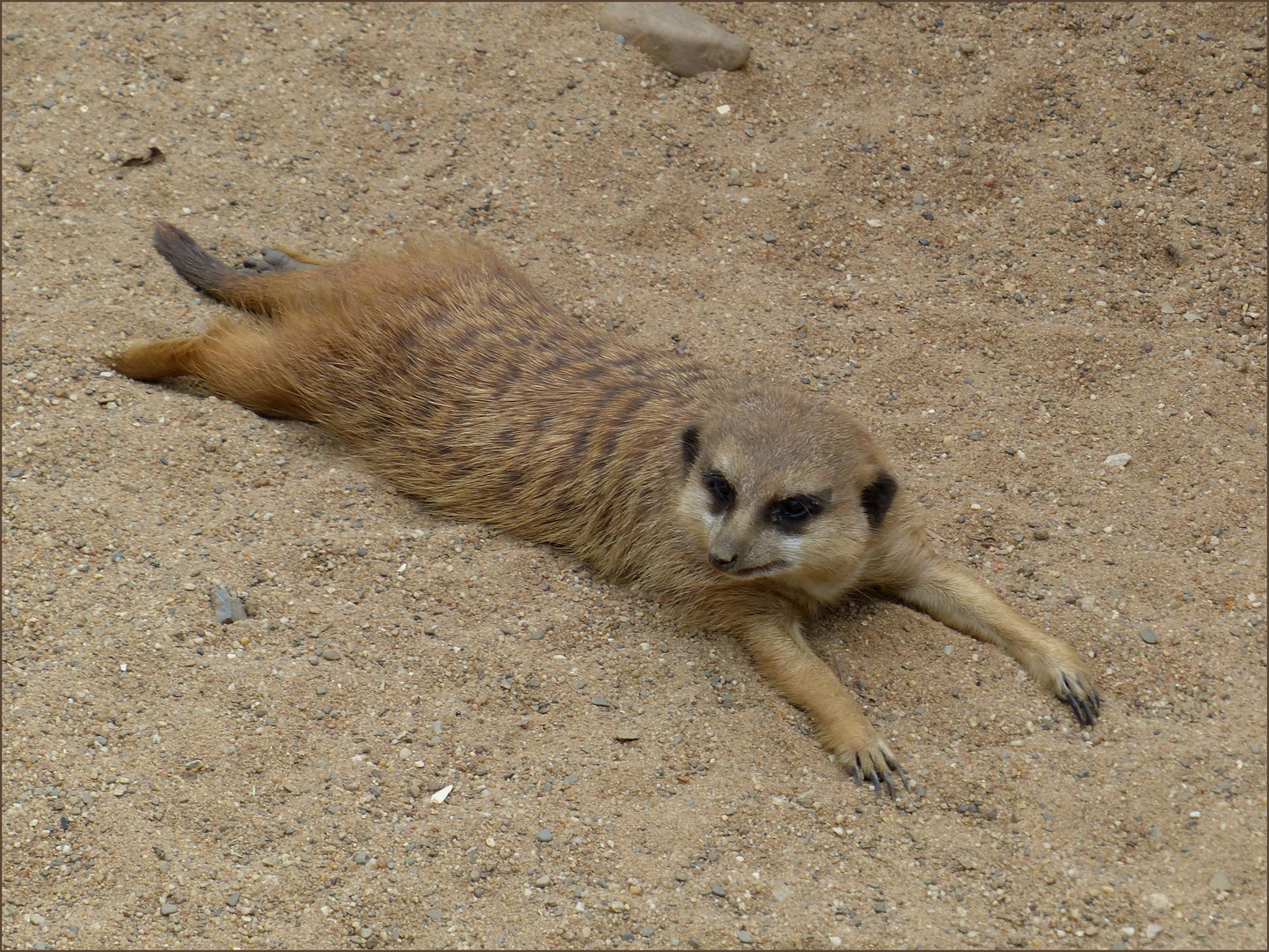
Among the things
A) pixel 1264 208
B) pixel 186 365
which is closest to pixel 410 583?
pixel 186 365

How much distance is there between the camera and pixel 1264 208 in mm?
3803

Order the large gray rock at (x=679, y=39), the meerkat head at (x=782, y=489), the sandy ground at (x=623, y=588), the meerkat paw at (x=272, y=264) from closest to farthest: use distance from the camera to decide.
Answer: the sandy ground at (x=623, y=588) < the meerkat head at (x=782, y=489) < the meerkat paw at (x=272, y=264) < the large gray rock at (x=679, y=39)

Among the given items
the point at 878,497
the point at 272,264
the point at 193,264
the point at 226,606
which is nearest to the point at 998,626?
the point at 878,497

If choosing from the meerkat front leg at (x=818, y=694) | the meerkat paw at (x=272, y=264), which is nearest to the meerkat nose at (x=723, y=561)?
the meerkat front leg at (x=818, y=694)

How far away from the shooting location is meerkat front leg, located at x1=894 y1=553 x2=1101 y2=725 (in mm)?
2689

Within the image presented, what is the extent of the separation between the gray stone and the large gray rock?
2832 millimetres

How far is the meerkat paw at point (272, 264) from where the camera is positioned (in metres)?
3.96

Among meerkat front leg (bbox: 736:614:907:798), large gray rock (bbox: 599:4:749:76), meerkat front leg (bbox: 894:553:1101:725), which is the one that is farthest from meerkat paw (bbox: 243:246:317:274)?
meerkat front leg (bbox: 894:553:1101:725)

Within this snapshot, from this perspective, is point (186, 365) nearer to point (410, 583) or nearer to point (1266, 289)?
point (410, 583)

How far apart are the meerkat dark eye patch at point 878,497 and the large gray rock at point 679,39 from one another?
2445 mm

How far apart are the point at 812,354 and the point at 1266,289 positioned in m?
1.37

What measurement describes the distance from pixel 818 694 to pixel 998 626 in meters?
0.50

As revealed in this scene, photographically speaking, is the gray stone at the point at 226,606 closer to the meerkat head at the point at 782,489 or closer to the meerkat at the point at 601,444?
the meerkat at the point at 601,444

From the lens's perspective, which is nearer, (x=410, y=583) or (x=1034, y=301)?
(x=410, y=583)
